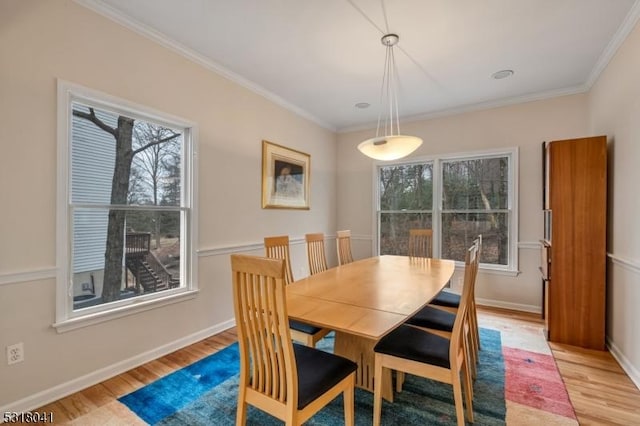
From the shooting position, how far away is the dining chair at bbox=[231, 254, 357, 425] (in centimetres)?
127

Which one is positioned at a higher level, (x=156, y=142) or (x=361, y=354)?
(x=156, y=142)

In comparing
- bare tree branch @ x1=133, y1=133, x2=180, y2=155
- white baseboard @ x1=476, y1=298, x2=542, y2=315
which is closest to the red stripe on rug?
white baseboard @ x1=476, y1=298, x2=542, y2=315

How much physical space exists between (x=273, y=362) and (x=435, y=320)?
4.35ft

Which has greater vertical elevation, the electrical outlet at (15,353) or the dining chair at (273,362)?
the dining chair at (273,362)

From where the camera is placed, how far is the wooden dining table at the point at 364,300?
146 centimetres

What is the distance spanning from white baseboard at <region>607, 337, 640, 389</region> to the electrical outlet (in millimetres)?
4171

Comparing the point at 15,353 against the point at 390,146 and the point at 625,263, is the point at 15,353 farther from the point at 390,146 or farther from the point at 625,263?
the point at 625,263

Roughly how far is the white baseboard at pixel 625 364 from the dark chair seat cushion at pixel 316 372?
7.44 ft

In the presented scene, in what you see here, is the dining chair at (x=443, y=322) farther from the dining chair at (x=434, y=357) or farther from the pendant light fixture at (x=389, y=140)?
the pendant light fixture at (x=389, y=140)

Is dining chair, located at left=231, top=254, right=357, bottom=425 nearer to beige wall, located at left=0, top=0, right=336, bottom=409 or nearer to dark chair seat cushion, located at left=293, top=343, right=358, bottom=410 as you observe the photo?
dark chair seat cushion, located at left=293, top=343, right=358, bottom=410

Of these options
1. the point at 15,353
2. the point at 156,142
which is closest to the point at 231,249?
the point at 156,142

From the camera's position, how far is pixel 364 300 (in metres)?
1.79

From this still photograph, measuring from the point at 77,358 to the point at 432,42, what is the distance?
3.72m

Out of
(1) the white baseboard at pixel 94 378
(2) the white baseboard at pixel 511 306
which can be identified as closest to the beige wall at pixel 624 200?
(2) the white baseboard at pixel 511 306
